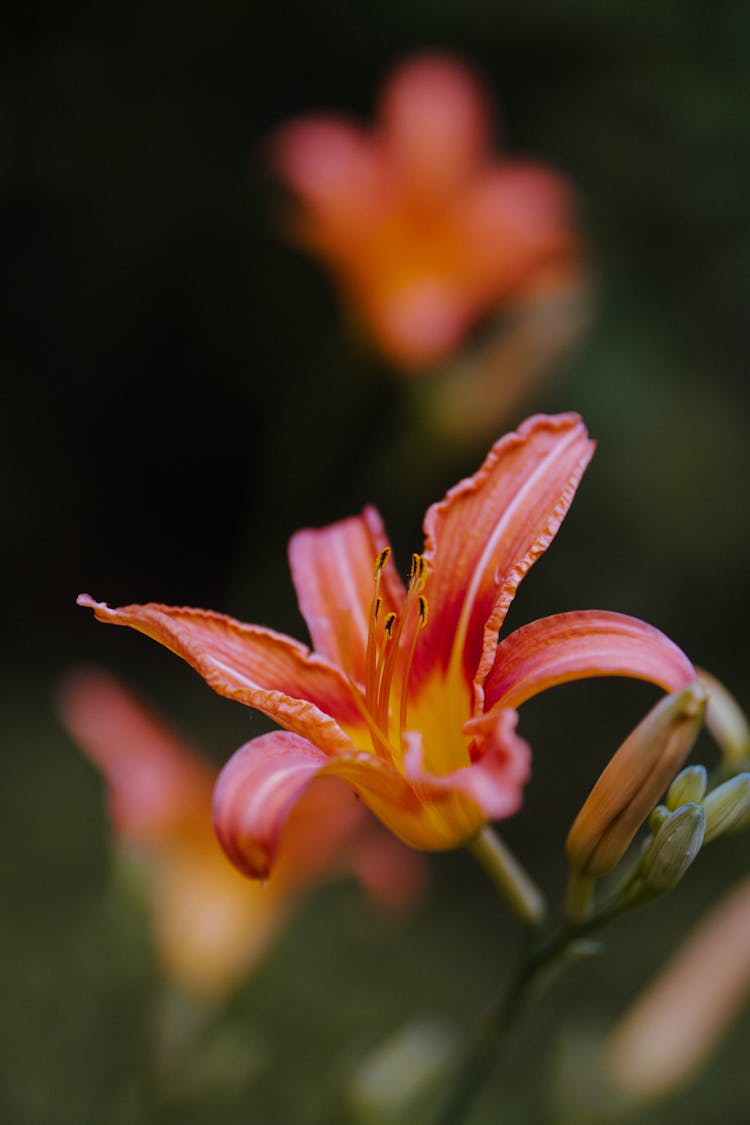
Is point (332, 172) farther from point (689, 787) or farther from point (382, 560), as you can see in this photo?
point (689, 787)

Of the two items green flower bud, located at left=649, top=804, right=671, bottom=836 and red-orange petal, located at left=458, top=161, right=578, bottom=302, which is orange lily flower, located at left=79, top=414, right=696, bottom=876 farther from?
red-orange petal, located at left=458, top=161, right=578, bottom=302

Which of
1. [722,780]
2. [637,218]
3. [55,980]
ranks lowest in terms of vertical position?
[722,780]

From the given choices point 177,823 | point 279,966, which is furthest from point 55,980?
point 177,823

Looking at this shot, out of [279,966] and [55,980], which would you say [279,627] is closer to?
[279,966]

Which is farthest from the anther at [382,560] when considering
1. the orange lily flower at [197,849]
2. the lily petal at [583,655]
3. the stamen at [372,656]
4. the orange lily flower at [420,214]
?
the orange lily flower at [420,214]

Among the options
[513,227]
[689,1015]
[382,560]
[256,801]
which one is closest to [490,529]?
[382,560]
